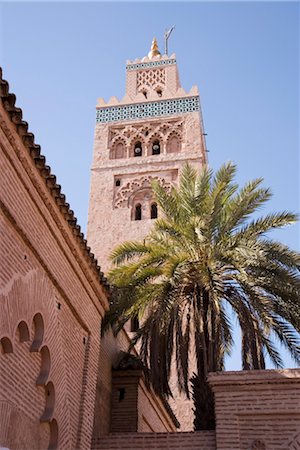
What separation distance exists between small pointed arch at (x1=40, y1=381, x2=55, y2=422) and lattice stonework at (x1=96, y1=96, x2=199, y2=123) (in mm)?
16780

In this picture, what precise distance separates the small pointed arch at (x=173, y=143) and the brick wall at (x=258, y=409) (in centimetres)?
1426

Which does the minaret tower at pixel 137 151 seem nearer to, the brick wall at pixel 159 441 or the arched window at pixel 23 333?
the brick wall at pixel 159 441

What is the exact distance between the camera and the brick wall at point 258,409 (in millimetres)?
7727

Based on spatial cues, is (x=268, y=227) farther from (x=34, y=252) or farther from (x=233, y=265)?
(x=34, y=252)

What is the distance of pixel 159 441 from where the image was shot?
336 inches

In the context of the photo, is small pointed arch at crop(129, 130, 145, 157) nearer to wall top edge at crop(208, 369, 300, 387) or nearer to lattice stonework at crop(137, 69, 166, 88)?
lattice stonework at crop(137, 69, 166, 88)

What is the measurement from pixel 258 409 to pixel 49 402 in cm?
284

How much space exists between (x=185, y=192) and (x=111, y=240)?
29.2ft

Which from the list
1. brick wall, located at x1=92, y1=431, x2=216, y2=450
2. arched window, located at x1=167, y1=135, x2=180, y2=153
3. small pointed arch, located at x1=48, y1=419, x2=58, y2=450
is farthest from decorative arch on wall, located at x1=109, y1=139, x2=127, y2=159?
small pointed arch, located at x1=48, y1=419, x2=58, y2=450

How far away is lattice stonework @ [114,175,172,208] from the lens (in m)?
20.5

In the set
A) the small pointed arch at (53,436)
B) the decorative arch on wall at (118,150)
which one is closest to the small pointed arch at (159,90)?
the decorative arch on wall at (118,150)

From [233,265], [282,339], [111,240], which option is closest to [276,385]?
[282,339]

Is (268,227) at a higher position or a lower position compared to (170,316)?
higher

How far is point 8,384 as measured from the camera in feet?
19.8
